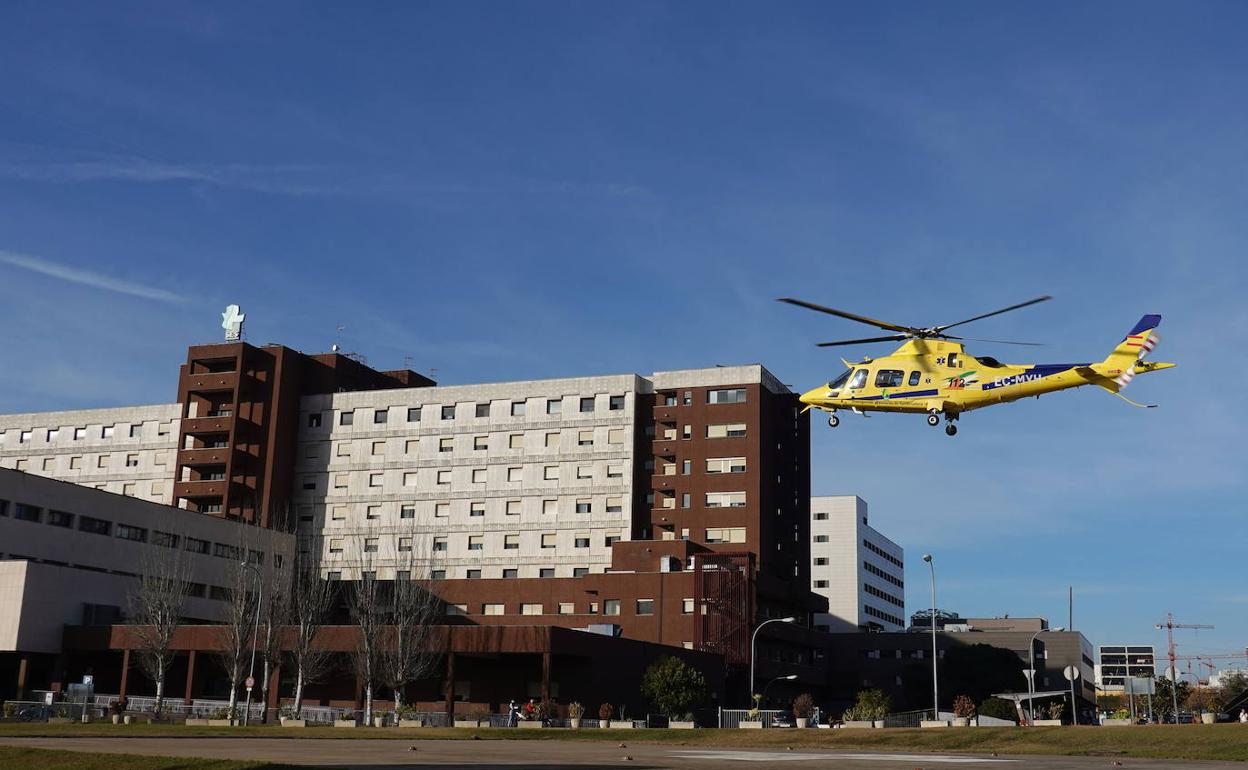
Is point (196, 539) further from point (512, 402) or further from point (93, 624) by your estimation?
point (512, 402)

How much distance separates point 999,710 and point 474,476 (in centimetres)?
5110

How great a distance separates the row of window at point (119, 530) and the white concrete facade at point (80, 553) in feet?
0.21

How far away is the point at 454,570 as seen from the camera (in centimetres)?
11112

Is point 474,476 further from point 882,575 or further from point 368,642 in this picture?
point 882,575

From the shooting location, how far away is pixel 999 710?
8044 centimetres

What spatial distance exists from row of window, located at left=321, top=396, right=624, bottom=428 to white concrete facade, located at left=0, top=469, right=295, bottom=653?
21.9m

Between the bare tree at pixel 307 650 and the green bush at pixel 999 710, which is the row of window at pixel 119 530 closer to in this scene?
the bare tree at pixel 307 650

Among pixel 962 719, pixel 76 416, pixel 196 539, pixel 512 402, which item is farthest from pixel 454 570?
pixel 962 719

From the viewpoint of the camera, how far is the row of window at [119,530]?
263 feet

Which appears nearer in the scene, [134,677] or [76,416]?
[134,677]

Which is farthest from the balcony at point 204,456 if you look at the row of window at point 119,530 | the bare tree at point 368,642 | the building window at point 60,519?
the bare tree at point 368,642

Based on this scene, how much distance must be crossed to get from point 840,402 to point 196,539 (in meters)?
61.1

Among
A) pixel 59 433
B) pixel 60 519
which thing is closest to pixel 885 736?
pixel 60 519

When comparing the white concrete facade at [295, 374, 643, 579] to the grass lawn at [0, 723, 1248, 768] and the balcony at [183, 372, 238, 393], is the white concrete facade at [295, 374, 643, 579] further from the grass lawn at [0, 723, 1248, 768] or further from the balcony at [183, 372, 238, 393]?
the grass lawn at [0, 723, 1248, 768]
